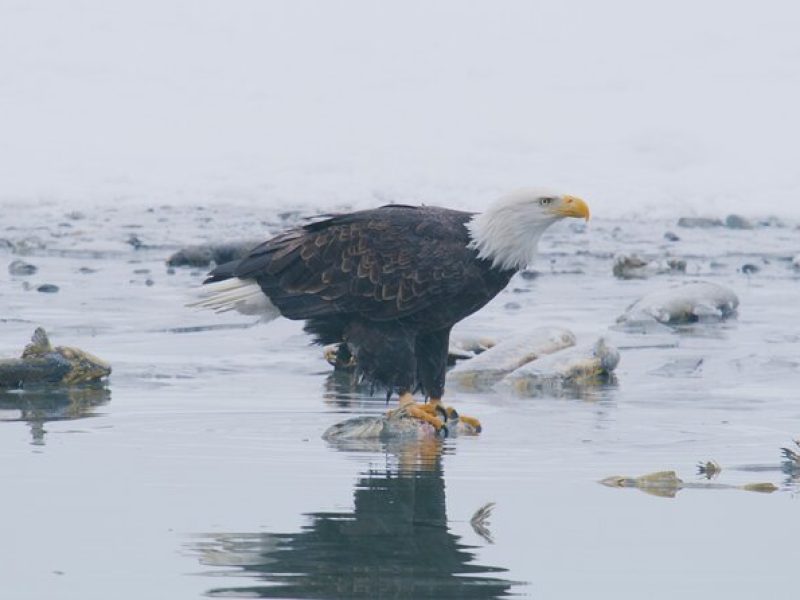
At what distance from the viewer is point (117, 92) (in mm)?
27125

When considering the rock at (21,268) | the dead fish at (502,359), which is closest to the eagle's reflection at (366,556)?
the dead fish at (502,359)

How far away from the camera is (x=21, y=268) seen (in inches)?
526

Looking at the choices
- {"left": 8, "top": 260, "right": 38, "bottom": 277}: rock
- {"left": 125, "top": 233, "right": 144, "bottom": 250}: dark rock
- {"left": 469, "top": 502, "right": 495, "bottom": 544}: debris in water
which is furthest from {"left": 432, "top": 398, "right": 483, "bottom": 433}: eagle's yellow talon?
{"left": 125, "top": 233, "right": 144, "bottom": 250}: dark rock

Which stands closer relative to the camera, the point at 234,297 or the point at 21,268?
the point at 234,297

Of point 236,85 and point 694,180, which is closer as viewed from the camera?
point 694,180

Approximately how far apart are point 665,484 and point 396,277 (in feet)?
6.93

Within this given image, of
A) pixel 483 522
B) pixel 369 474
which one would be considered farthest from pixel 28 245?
pixel 483 522

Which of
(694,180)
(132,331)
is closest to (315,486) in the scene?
(132,331)

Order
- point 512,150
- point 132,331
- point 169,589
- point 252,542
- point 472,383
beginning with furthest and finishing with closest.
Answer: point 512,150 < point 132,331 < point 472,383 < point 252,542 < point 169,589

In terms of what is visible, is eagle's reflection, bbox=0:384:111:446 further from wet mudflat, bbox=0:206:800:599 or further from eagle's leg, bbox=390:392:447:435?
eagle's leg, bbox=390:392:447:435

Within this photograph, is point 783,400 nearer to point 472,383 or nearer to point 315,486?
point 472,383

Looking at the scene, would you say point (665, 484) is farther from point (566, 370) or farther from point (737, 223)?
point (737, 223)

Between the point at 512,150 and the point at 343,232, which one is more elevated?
the point at 512,150

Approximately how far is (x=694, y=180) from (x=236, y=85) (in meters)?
8.86
